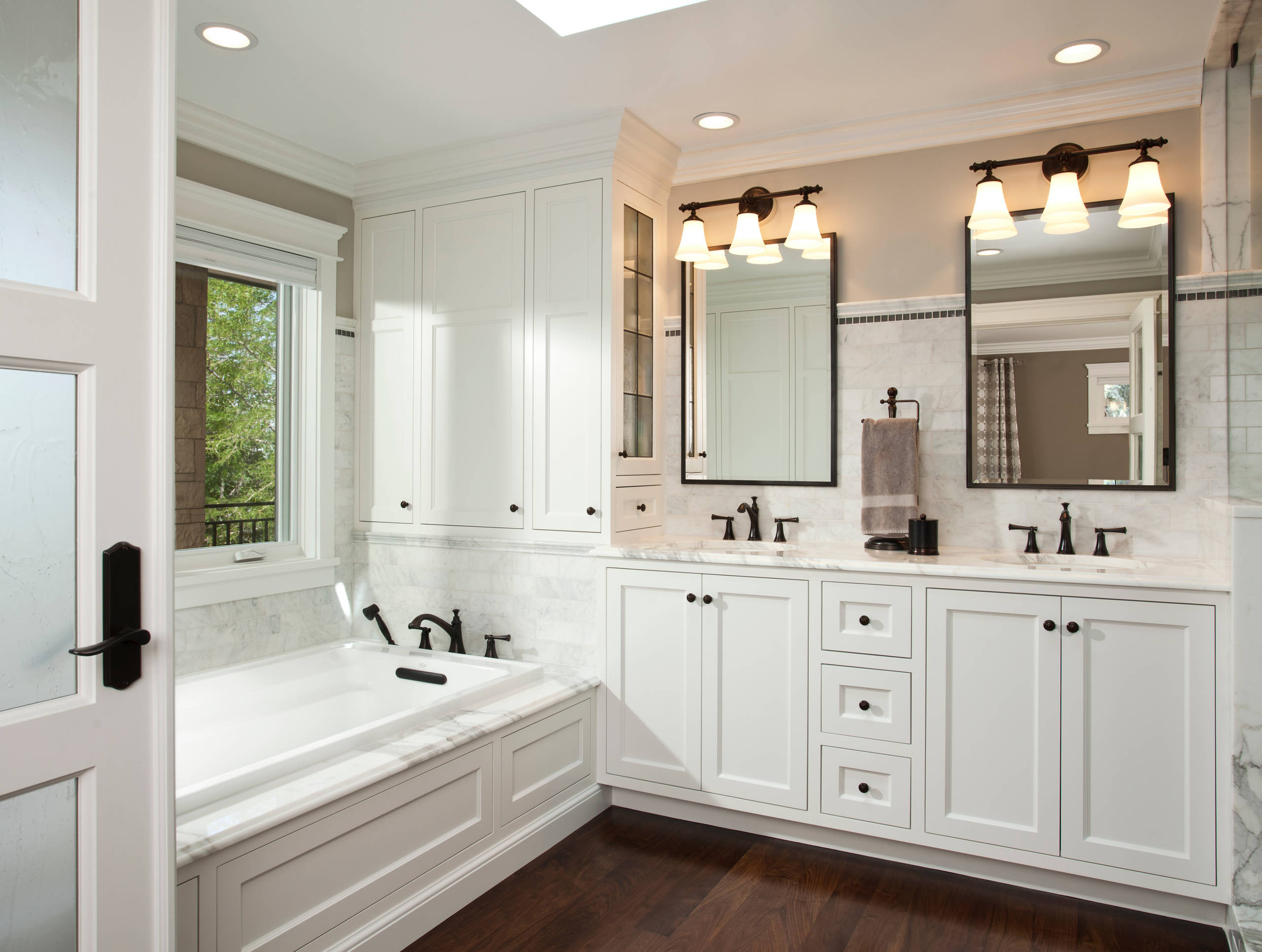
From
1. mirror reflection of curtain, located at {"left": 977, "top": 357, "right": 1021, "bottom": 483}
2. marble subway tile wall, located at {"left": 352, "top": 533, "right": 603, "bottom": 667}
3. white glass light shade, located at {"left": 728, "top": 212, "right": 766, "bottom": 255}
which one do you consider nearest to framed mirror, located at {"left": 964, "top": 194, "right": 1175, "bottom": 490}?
mirror reflection of curtain, located at {"left": 977, "top": 357, "right": 1021, "bottom": 483}

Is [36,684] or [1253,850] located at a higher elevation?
[36,684]

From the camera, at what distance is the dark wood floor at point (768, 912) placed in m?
2.16

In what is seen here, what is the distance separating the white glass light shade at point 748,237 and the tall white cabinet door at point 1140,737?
5.31ft

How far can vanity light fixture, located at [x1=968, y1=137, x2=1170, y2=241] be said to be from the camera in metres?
2.55

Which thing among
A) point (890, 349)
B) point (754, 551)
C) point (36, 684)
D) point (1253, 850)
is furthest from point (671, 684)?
point (36, 684)

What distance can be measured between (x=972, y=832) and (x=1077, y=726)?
0.43 meters

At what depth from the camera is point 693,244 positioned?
3.19 meters

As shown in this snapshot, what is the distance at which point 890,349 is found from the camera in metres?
3.01

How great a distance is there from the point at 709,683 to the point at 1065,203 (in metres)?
1.90

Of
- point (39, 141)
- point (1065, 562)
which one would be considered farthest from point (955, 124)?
point (39, 141)

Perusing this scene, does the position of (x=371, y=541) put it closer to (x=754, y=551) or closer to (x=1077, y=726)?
(x=754, y=551)

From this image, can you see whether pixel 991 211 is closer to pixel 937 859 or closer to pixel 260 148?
pixel 937 859

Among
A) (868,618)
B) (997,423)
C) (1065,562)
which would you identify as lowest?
(868,618)

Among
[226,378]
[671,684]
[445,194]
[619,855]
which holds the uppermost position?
[445,194]
